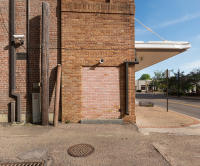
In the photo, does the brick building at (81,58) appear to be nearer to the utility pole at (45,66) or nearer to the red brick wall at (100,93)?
the red brick wall at (100,93)

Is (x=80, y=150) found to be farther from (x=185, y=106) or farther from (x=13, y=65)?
(x=185, y=106)

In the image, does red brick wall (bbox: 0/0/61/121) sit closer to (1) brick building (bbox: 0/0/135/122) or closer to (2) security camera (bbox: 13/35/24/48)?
(1) brick building (bbox: 0/0/135/122)

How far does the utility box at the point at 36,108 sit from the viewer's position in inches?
219

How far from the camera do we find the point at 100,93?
5.66 metres

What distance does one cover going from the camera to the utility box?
5.56m

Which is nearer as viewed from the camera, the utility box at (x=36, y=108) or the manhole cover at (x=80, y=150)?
the manhole cover at (x=80, y=150)

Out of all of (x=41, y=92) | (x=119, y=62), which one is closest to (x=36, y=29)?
(x=41, y=92)

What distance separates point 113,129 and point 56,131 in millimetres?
2347

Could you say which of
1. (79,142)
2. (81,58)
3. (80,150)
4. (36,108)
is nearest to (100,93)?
(81,58)

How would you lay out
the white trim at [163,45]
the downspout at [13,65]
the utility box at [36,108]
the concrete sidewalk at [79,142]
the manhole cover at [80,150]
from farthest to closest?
the white trim at [163,45] < the utility box at [36,108] < the downspout at [13,65] < the manhole cover at [80,150] < the concrete sidewalk at [79,142]

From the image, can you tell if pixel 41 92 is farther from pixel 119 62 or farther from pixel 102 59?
pixel 119 62

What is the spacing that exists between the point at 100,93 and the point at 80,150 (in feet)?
9.28

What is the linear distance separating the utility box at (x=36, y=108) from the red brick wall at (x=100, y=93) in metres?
2.18

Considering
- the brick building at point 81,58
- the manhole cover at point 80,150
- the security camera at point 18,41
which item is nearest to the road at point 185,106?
→ the brick building at point 81,58
